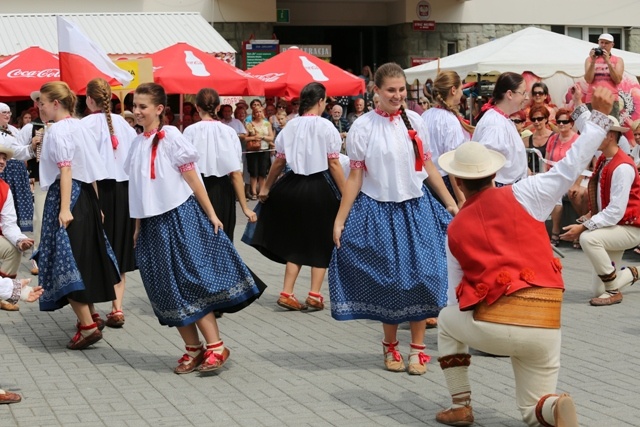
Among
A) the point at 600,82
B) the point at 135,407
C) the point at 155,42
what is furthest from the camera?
the point at 155,42

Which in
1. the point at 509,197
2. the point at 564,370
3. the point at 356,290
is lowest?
the point at 564,370

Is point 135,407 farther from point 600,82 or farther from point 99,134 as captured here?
point 600,82

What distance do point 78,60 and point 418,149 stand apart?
4.00 meters

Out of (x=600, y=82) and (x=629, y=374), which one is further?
(x=600, y=82)

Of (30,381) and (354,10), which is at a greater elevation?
(354,10)

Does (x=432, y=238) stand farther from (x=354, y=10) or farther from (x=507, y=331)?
(x=354, y=10)

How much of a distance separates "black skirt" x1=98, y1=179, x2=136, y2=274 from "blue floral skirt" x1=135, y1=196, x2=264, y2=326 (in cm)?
178

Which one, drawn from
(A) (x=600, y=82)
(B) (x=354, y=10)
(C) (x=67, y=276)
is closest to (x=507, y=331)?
(C) (x=67, y=276)

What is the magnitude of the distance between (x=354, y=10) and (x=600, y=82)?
53.2ft

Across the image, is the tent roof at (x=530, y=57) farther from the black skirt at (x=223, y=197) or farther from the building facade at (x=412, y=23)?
the building facade at (x=412, y=23)

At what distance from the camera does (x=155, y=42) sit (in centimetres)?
2312

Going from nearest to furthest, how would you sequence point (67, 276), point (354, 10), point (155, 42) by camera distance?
point (67, 276) < point (155, 42) < point (354, 10)

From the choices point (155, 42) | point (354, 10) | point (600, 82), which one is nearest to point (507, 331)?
point (600, 82)

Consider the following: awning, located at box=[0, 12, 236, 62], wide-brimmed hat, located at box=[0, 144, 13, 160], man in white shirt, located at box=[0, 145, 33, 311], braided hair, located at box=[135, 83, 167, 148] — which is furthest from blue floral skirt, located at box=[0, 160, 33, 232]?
awning, located at box=[0, 12, 236, 62]
